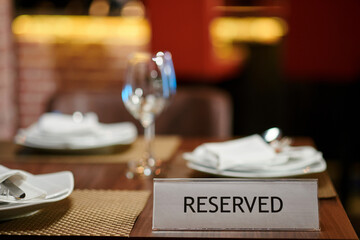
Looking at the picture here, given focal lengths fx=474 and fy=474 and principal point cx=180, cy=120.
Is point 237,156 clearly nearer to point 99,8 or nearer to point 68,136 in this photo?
point 68,136

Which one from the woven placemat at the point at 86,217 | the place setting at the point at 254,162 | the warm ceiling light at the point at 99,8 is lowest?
the woven placemat at the point at 86,217

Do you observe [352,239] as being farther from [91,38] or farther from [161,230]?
[91,38]

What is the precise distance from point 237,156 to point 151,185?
0.52 feet

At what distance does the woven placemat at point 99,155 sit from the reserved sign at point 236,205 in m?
0.46

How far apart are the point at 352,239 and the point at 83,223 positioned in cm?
33

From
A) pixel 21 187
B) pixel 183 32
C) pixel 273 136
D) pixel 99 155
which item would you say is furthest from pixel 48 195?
pixel 183 32

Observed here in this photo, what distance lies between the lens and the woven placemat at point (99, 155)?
1042 mm

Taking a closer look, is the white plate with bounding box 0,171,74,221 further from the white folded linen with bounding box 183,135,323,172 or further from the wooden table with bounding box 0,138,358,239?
the white folded linen with bounding box 183,135,323,172

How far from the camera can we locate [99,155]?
109 centimetres

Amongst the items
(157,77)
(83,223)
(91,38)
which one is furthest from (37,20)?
(83,223)

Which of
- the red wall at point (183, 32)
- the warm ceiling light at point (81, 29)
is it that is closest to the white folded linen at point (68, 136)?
the red wall at point (183, 32)

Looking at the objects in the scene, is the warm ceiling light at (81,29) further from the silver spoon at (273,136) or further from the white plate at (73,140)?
the silver spoon at (273,136)

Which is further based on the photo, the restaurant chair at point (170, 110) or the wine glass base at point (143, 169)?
the restaurant chair at point (170, 110)

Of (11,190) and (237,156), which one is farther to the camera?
(237,156)
